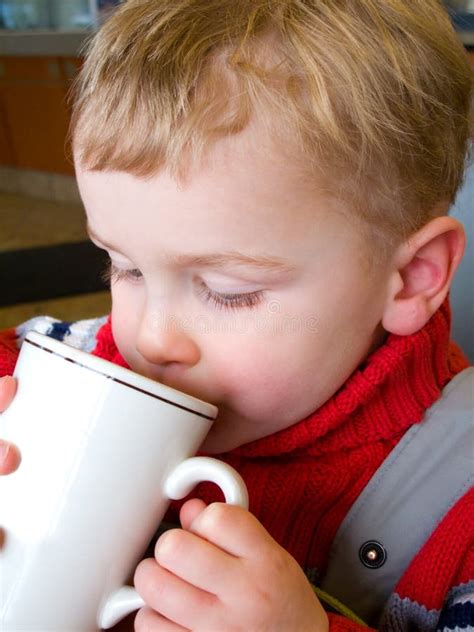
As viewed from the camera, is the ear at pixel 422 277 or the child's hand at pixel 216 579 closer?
the child's hand at pixel 216 579

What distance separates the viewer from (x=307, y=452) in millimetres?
809

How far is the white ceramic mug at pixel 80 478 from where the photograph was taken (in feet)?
1.77

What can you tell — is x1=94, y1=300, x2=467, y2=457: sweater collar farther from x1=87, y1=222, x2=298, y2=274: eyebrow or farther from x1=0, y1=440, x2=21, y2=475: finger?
x1=0, y1=440, x2=21, y2=475: finger

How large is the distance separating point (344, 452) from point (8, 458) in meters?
0.39

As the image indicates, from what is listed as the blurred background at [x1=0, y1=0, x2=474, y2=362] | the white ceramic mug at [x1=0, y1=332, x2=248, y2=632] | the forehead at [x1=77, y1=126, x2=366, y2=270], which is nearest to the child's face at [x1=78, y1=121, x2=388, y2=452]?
the forehead at [x1=77, y1=126, x2=366, y2=270]

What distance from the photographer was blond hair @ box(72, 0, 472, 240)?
63 centimetres

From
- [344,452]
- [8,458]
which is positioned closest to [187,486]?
[8,458]

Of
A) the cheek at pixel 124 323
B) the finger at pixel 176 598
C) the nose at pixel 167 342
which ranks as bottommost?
the finger at pixel 176 598

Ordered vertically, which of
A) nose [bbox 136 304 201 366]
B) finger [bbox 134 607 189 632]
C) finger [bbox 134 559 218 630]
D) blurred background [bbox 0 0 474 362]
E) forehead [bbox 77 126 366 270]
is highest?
forehead [bbox 77 126 366 270]

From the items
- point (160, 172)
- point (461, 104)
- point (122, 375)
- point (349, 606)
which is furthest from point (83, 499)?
point (461, 104)

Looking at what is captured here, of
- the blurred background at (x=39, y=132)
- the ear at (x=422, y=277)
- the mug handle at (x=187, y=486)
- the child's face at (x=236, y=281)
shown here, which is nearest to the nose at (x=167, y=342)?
the child's face at (x=236, y=281)

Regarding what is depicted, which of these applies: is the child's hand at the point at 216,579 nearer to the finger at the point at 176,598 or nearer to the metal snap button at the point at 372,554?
the finger at the point at 176,598

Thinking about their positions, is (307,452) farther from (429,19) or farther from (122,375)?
(429,19)

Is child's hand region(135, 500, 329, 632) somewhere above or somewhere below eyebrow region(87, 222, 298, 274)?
below
